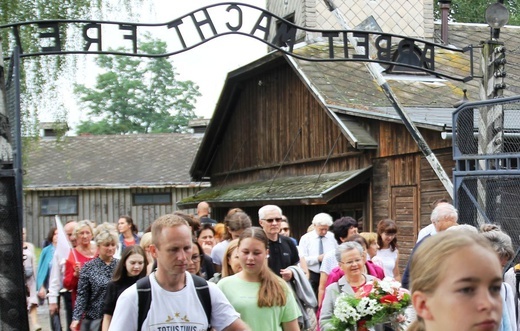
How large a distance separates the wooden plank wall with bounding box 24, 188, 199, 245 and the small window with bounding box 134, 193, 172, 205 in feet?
0.44

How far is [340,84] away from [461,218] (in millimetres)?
11700

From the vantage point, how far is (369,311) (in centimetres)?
754

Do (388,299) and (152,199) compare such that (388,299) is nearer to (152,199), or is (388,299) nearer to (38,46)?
(38,46)

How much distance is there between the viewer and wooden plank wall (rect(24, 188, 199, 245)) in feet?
134

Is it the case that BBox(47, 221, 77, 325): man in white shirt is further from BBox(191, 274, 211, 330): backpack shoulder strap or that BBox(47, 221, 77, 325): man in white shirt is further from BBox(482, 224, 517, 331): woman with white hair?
BBox(191, 274, 211, 330): backpack shoulder strap

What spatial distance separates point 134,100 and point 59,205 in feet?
121

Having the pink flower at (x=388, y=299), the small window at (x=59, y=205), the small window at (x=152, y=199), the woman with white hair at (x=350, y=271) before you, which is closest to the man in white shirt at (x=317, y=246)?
the woman with white hair at (x=350, y=271)

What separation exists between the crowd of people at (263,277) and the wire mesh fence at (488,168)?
1.13 meters

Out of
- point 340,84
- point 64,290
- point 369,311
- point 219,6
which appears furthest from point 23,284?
point 340,84

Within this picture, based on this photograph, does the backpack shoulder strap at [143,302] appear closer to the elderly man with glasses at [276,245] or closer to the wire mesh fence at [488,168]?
the elderly man with glasses at [276,245]

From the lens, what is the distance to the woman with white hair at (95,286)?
10.1m

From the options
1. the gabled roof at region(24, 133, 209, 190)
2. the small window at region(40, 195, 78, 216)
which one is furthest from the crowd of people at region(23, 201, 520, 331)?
the gabled roof at region(24, 133, 209, 190)

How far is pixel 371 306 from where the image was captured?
298 inches

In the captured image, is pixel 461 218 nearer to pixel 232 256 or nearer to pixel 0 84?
pixel 232 256
